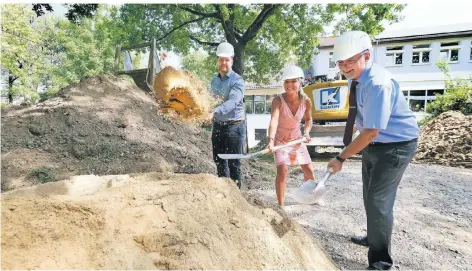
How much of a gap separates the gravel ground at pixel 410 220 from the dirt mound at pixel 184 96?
5.45ft

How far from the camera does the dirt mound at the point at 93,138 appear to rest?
5082 millimetres

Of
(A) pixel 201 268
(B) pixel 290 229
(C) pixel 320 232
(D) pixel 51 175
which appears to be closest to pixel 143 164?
(D) pixel 51 175

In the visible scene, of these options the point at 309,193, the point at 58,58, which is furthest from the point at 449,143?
the point at 58,58

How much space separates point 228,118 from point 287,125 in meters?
0.70

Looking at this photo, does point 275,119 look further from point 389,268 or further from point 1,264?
point 1,264

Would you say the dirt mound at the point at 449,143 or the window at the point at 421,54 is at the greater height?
the window at the point at 421,54

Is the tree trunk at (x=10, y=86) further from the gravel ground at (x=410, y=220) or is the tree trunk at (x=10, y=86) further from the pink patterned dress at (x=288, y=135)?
the pink patterned dress at (x=288, y=135)

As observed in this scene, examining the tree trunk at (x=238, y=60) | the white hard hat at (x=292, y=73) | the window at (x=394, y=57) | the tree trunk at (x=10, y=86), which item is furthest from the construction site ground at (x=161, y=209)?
the tree trunk at (x=10, y=86)

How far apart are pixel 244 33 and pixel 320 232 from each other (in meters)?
10.5

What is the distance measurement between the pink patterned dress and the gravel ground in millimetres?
740

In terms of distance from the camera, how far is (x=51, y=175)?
4.77 m

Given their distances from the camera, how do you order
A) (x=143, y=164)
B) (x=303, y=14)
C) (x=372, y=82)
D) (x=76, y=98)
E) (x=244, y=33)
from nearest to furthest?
(x=372, y=82)
(x=143, y=164)
(x=76, y=98)
(x=244, y=33)
(x=303, y=14)

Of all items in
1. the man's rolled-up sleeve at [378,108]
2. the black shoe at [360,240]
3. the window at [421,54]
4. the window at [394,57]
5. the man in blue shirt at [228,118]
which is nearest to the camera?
the man's rolled-up sleeve at [378,108]

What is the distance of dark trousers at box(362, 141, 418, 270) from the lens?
96.6 inches
